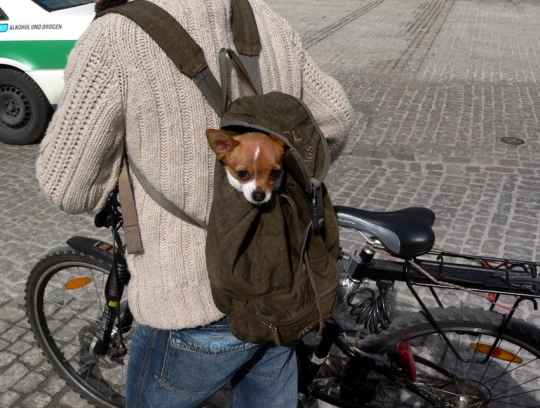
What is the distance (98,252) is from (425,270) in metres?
1.44

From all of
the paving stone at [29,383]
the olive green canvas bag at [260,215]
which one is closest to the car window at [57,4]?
the paving stone at [29,383]

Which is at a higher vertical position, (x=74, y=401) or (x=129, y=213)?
(x=129, y=213)

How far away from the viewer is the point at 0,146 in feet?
22.8

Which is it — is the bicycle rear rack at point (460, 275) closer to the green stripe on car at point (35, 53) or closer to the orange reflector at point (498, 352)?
the orange reflector at point (498, 352)

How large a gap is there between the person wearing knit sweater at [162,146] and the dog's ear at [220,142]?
0.40 feet

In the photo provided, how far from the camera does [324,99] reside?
1.76m

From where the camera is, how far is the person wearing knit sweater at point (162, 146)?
1.37m

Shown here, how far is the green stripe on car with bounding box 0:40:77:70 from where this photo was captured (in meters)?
6.55

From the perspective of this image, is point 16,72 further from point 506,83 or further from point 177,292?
point 506,83

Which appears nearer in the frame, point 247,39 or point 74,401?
point 247,39

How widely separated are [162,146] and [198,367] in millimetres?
701

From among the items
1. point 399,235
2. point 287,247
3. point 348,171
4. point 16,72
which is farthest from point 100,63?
point 16,72

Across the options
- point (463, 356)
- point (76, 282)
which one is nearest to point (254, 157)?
point (463, 356)

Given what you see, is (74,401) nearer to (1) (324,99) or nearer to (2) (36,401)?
(2) (36,401)
